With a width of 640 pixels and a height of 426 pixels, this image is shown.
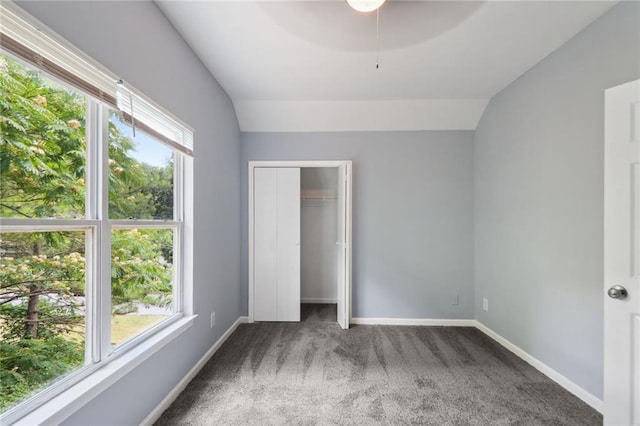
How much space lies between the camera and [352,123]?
10.1ft

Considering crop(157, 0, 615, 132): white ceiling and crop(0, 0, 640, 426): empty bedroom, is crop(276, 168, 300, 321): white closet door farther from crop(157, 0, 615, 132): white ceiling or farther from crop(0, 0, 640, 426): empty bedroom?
crop(157, 0, 615, 132): white ceiling

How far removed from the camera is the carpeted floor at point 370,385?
1.65 m

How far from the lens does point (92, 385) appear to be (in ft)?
3.78

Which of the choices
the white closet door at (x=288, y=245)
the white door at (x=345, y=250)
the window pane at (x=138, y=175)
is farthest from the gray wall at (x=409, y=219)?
the window pane at (x=138, y=175)

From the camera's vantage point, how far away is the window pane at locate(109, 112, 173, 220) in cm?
138

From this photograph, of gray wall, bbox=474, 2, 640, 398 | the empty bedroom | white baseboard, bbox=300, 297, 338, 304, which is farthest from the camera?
white baseboard, bbox=300, 297, 338, 304

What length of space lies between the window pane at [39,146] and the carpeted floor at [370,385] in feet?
4.61

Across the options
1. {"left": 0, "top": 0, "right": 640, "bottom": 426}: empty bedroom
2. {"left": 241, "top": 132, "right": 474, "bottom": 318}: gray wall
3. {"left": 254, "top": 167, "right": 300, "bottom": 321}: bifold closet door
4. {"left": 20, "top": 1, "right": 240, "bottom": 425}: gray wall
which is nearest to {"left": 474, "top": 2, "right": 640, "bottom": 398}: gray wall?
{"left": 0, "top": 0, "right": 640, "bottom": 426}: empty bedroom

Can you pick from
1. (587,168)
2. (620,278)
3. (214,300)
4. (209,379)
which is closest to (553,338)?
(620,278)

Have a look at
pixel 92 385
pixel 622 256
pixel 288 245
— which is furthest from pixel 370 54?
pixel 92 385

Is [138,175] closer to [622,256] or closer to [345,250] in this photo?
[345,250]

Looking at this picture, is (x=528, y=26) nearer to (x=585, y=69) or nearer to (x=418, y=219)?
(x=585, y=69)

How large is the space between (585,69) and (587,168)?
0.66m

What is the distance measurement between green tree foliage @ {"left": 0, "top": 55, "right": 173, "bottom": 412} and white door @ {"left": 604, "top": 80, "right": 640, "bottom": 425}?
2.62 meters
